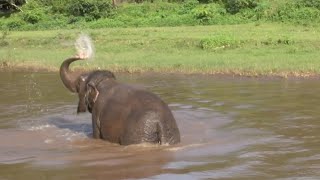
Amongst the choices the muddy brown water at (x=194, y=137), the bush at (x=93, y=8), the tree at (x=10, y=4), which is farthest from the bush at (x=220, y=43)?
the tree at (x=10, y=4)

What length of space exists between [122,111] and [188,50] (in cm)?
1147

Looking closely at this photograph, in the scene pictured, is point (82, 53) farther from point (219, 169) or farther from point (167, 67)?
point (167, 67)

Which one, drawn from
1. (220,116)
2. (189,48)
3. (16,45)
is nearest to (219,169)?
(220,116)

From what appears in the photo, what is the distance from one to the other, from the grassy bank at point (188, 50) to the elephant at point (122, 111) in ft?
22.1

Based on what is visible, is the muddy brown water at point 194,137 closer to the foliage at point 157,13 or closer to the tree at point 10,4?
the foliage at point 157,13

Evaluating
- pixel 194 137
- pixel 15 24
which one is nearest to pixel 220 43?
pixel 194 137

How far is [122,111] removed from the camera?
7.55m

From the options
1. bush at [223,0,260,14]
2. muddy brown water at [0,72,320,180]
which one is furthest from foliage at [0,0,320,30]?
muddy brown water at [0,72,320,180]

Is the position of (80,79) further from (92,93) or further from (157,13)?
(157,13)

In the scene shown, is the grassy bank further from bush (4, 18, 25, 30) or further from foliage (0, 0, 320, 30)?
bush (4, 18, 25, 30)

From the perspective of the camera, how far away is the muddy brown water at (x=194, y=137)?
647 centimetres

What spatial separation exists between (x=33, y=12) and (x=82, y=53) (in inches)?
1031

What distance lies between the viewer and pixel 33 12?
108 ft

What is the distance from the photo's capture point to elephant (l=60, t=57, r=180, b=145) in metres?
7.29
